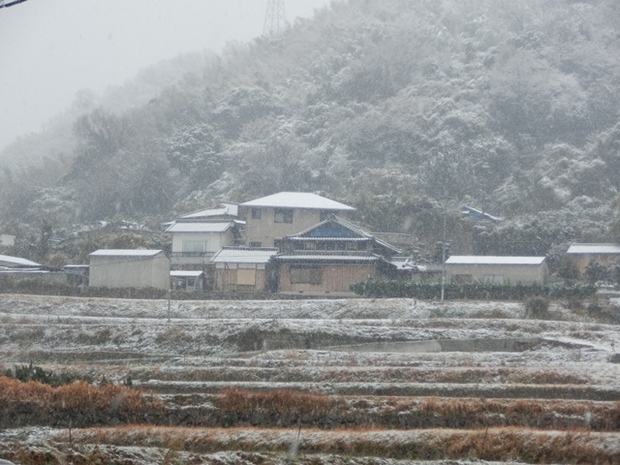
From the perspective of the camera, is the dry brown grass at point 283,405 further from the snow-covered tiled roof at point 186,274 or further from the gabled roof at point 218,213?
the gabled roof at point 218,213

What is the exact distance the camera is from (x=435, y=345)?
26578 millimetres

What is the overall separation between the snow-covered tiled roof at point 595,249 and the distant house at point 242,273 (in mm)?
14654

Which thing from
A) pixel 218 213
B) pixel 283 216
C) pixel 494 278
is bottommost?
pixel 494 278

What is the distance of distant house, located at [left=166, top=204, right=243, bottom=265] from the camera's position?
48.2 m

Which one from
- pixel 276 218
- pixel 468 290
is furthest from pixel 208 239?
pixel 468 290

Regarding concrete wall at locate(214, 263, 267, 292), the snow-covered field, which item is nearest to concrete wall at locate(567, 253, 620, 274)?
the snow-covered field

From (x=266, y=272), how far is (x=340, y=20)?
256 feet

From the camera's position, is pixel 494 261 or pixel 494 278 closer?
pixel 494 278

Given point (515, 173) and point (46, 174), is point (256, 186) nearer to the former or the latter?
point (515, 173)

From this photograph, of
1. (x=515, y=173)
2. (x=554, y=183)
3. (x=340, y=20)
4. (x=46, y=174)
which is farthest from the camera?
(x=340, y=20)

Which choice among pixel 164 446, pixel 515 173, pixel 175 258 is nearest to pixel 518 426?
pixel 164 446

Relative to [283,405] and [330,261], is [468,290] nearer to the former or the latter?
[330,261]

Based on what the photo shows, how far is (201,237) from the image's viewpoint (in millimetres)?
49062

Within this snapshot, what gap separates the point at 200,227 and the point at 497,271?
55.5 ft
